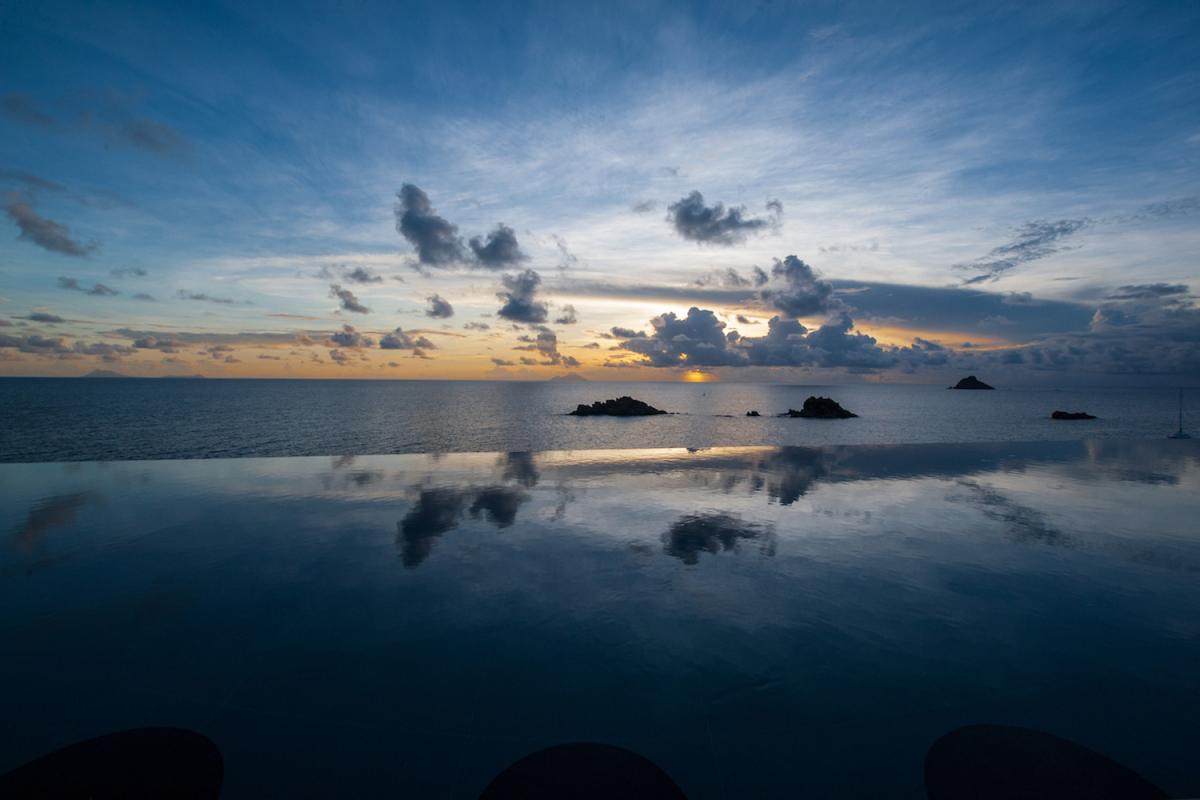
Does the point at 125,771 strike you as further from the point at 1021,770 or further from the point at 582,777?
the point at 1021,770

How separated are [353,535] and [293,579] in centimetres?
258

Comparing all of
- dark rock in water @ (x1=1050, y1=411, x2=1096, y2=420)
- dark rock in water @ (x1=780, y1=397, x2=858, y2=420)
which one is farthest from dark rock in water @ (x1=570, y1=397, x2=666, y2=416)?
dark rock in water @ (x1=1050, y1=411, x2=1096, y2=420)

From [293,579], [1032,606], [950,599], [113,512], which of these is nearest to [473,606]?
[293,579]

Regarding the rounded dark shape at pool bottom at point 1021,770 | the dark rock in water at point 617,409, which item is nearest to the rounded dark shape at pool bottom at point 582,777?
the rounded dark shape at pool bottom at point 1021,770

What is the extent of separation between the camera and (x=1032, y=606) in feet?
29.4

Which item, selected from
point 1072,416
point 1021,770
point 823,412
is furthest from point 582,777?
point 1072,416

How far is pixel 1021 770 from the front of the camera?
5.25 meters

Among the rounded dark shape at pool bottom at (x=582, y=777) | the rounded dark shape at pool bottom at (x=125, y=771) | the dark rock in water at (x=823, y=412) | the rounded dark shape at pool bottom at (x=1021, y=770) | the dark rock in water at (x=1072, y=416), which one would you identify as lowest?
the dark rock in water at (x=1072, y=416)

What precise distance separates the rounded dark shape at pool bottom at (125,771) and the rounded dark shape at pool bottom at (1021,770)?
24.0 ft

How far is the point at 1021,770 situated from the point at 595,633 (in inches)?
203

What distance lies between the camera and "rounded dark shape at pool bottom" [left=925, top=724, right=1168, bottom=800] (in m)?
5.00

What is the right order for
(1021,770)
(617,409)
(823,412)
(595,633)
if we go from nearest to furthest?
(1021,770) → (595,633) → (823,412) → (617,409)

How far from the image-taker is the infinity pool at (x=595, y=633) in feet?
18.4

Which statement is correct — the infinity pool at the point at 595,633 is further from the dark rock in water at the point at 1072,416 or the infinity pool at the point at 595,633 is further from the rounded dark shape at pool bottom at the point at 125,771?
the dark rock in water at the point at 1072,416
